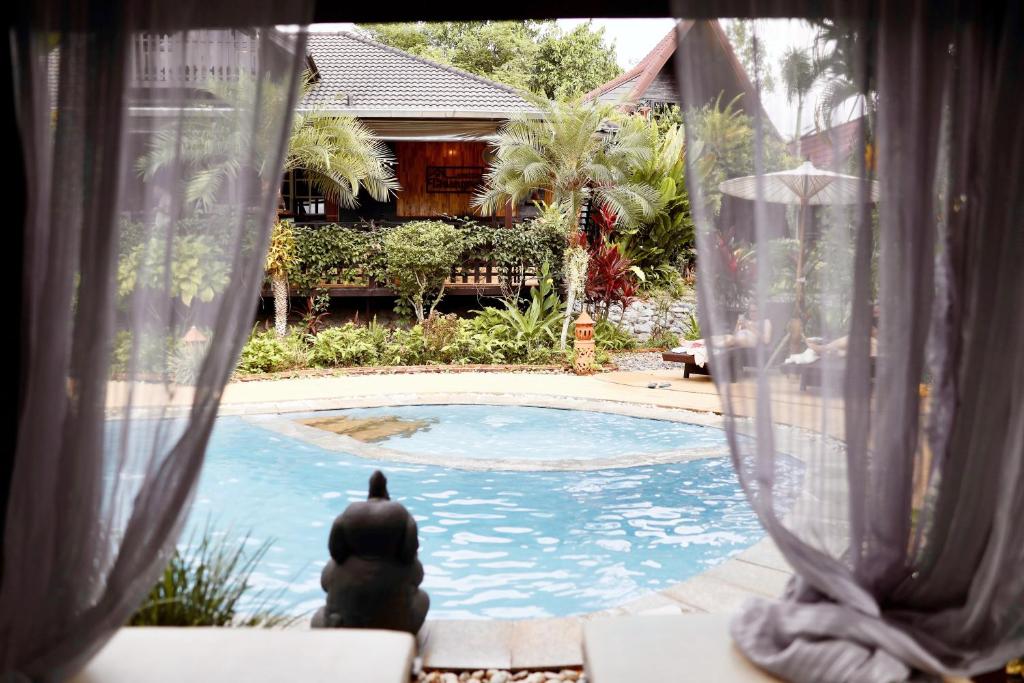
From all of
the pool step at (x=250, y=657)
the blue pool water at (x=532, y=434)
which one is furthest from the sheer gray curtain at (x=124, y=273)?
the blue pool water at (x=532, y=434)

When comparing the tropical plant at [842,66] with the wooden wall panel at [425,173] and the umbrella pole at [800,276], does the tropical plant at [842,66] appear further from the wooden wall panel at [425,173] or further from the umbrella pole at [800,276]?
the wooden wall panel at [425,173]

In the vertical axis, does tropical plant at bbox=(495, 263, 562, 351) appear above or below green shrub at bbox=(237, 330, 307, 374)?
above

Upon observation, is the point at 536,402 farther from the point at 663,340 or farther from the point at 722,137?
the point at 722,137

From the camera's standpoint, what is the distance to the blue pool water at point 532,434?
732 centimetres

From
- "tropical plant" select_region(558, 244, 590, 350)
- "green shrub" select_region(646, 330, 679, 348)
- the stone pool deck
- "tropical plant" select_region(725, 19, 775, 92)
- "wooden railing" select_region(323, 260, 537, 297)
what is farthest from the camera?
"green shrub" select_region(646, 330, 679, 348)

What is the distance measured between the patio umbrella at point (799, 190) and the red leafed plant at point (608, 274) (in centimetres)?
1005

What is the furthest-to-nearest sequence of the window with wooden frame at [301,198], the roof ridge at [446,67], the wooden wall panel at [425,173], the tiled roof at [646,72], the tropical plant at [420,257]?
the tiled roof at [646,72] < the wooden wall panel at [425,173] < the roof ridge at [446,67] < the window with wooden frame at [301,198] < the tropical plant at [420,257]

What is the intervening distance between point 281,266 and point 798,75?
10203 millimetres

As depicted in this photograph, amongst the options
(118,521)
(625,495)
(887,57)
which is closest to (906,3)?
(887,57)

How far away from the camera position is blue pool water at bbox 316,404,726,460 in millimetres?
7320

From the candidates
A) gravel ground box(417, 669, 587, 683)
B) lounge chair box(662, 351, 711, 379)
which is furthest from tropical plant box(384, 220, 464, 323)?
gravel ground box(417, 669, 587, 683)

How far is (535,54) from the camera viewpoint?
1997 centimetres

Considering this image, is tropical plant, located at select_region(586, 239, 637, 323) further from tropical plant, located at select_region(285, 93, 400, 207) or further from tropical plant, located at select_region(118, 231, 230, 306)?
tropical plant, located at select_region(118, 231, 230, 306)

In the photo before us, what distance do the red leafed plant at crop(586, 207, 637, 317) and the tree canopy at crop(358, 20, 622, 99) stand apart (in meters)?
8.00
